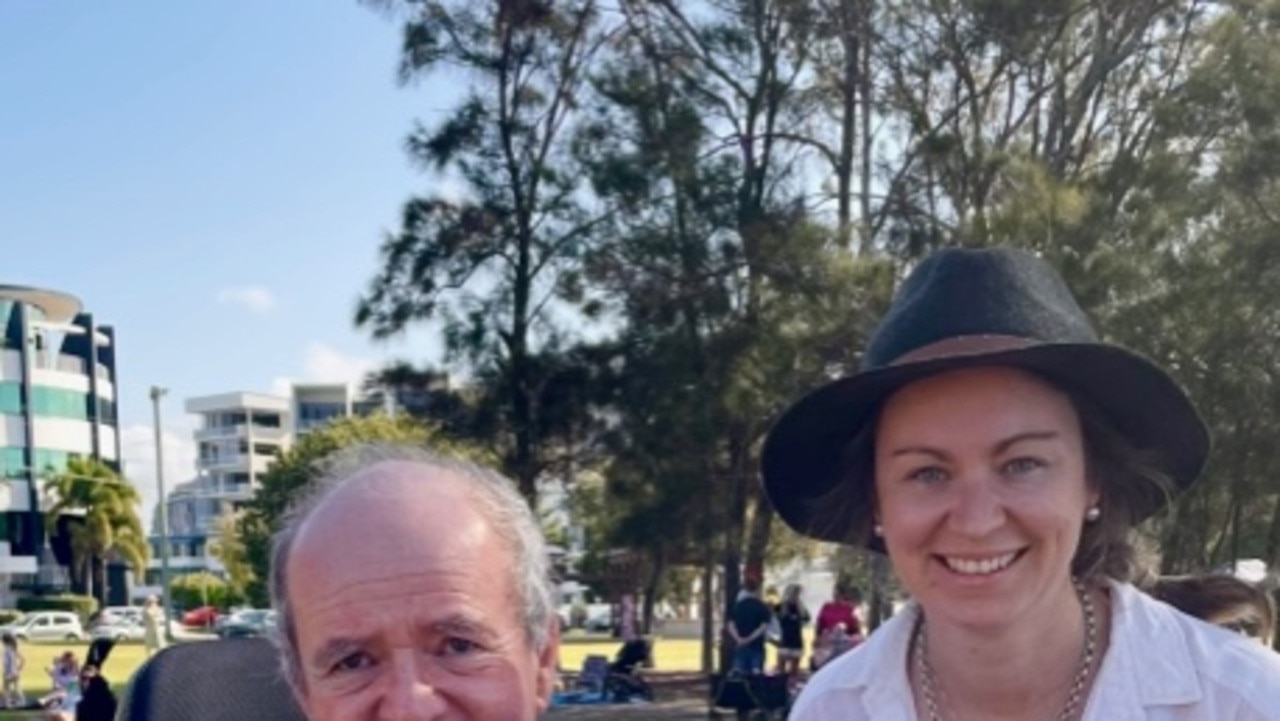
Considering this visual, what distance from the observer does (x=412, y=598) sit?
195cm

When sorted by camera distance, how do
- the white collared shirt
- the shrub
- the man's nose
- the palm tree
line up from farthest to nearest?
the shrub, the palm tree, the white collared shirt, the man's nose

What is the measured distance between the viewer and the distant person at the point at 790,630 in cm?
1675

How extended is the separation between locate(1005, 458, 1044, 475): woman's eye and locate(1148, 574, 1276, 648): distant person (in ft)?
2.99

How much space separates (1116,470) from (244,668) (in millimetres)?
1410

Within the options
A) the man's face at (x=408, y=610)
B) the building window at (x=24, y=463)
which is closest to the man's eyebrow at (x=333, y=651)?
the man's face at (x=408, y=610)

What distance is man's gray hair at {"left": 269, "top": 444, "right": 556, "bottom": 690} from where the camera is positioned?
2.07 metres

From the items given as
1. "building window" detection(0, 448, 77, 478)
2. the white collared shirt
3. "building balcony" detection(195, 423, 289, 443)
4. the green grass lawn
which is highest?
"building balcony" detection(195, 423, 289, 443)

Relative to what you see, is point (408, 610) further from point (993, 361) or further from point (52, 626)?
point (52, 626)

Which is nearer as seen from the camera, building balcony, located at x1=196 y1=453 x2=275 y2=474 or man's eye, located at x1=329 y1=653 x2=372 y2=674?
man's eye, located at x1=329 y1=653 x2=372 y2=674

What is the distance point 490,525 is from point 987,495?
2.12 feet

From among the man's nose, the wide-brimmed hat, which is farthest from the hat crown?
the man's nose

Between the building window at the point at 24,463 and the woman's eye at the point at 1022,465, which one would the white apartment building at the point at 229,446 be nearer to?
the building window at the point at 24,463

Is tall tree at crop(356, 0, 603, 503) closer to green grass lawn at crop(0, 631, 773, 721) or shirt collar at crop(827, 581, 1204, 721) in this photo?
green grass lawn at crop(0, 631, 773, 721)

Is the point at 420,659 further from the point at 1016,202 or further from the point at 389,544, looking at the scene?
the point at 1016,202
